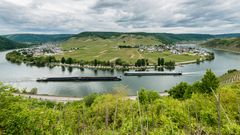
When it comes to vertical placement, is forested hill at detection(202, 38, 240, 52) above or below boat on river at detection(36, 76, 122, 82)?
above

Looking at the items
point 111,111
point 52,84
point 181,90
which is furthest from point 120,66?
point 111,111

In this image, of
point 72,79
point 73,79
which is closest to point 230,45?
point 73,79

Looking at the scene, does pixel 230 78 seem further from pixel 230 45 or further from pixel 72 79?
pixel 230 45

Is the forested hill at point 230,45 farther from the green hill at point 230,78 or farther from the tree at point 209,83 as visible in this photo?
the tree at point 209,83

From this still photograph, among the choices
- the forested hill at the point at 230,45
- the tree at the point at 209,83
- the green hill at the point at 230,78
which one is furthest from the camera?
the forested hill at the point at 230,45

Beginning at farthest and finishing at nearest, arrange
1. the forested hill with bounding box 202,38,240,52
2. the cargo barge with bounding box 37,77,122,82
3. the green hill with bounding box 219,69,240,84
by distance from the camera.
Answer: the forested hill with bounding box 202,38,240,52 < the cargo barge with bounding box 37,77,122,82 < the green hill with bounding box 219,69,240,84

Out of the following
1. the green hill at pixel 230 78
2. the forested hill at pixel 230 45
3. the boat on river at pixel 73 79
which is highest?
the forested hill at pixel 230 45

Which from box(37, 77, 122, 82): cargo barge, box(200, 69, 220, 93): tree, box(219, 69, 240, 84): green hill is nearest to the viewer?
box(200, 69, 220, 93): tree

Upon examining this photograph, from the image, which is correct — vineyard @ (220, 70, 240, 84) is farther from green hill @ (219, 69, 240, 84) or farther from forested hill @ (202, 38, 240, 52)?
forested hill @ (202, 38, 240, 52)

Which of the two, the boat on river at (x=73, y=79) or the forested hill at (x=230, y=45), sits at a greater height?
the forested hill at (x=230, y=45)

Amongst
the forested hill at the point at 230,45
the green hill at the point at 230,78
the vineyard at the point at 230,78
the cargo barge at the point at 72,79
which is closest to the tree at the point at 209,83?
the green hill at the point at 230,78

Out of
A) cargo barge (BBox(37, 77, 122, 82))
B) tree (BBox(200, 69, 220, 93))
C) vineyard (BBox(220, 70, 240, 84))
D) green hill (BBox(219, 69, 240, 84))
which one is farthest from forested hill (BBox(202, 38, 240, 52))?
tree (BBox(200, 69, 220, 93))

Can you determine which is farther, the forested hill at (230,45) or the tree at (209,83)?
the forested hill at (230,45)

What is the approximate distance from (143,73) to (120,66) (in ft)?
67.0
